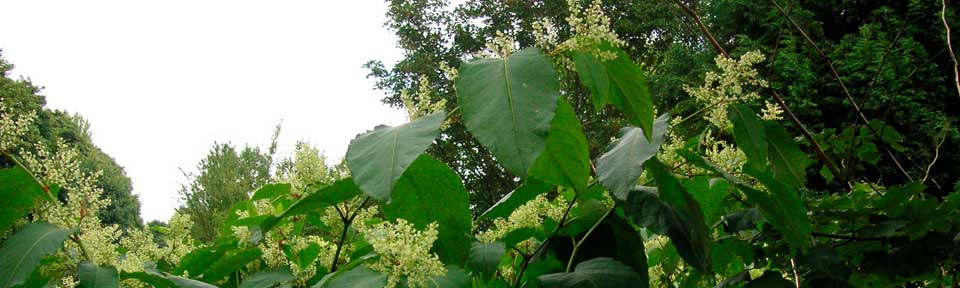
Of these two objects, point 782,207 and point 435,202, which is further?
point 782,207

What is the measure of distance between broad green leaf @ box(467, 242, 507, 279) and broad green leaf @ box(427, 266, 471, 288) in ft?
0.29

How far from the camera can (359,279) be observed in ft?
2.90

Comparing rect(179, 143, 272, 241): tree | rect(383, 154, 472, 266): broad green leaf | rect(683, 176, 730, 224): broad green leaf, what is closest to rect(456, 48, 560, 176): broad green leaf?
rect(383, 154, 472, 266): broad green leaf

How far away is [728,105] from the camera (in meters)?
1.15

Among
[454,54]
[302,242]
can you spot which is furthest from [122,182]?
[302,242]

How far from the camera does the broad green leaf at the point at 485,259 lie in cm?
105

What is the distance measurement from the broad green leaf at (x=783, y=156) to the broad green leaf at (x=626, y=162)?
27 cm

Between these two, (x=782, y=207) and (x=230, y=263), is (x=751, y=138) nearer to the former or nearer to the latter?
(x=782, y=207)

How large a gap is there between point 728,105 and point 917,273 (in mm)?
587

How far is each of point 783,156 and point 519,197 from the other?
43cm

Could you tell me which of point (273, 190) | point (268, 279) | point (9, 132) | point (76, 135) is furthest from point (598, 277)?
point (76, 135)

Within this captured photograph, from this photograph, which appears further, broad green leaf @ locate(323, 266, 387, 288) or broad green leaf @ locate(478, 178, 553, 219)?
broad green leaf @ locate(478, 178, 553, 219)

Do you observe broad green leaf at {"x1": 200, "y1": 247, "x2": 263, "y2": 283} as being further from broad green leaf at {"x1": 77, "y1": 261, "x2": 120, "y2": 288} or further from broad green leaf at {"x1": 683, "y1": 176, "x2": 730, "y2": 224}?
broad green leaf at {"x1": 683, "y1": 176, "x2": 730, "y2": 224}

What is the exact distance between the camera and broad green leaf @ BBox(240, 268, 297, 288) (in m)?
1.16
